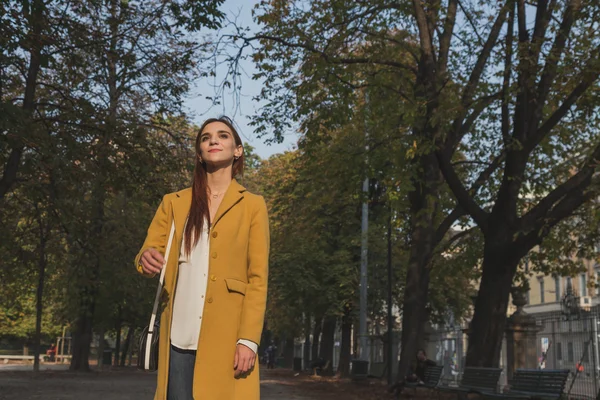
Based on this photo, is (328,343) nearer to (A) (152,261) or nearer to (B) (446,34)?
(B) (446,34)

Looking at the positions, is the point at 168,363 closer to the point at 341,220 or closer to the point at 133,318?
the point at 341,220

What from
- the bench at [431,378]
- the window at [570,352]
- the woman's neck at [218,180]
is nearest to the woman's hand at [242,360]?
the woman's neck at [218,180]

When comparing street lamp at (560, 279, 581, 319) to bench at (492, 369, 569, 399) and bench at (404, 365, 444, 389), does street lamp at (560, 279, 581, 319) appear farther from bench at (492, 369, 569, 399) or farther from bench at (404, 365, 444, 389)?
bench at (492, 369, 569, 399)

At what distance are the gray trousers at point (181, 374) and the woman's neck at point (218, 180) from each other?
76 centimetres

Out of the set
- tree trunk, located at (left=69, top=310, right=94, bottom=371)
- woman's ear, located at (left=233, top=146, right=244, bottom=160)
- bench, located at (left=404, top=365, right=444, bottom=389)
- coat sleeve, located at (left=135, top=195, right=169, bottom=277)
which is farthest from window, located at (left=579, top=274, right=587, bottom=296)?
coat sleeve, located at (left=135, top=195, right=169, bottom=277)

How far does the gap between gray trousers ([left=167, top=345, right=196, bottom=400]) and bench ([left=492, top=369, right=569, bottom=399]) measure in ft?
34.4

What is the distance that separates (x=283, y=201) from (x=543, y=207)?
22.0 meters

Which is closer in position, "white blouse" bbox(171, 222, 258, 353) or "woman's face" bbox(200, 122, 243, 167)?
"white blouse" bbox(171, 222, 258, 353)

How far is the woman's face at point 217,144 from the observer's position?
12.6 ft

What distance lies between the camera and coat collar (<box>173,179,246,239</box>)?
374 centimetres

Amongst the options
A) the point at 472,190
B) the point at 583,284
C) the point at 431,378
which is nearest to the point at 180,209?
the point at 431,378

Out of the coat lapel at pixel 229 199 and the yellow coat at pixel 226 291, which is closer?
the yellow coat at pixel 226 291

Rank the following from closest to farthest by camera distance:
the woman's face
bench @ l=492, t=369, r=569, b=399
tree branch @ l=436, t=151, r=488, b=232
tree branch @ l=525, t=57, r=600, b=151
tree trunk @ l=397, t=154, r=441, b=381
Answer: the woman's face < bench @ l=492, t=369, r=569, b=399 < tree branch @ l=525, t=57, r=600, b=151 < tree branch @ l=436, t=151, r=488, b=232 < tree trunk @ l=397, t=154, r=441, b=381

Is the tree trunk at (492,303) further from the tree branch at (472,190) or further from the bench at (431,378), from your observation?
the tree branch at (472,190)
